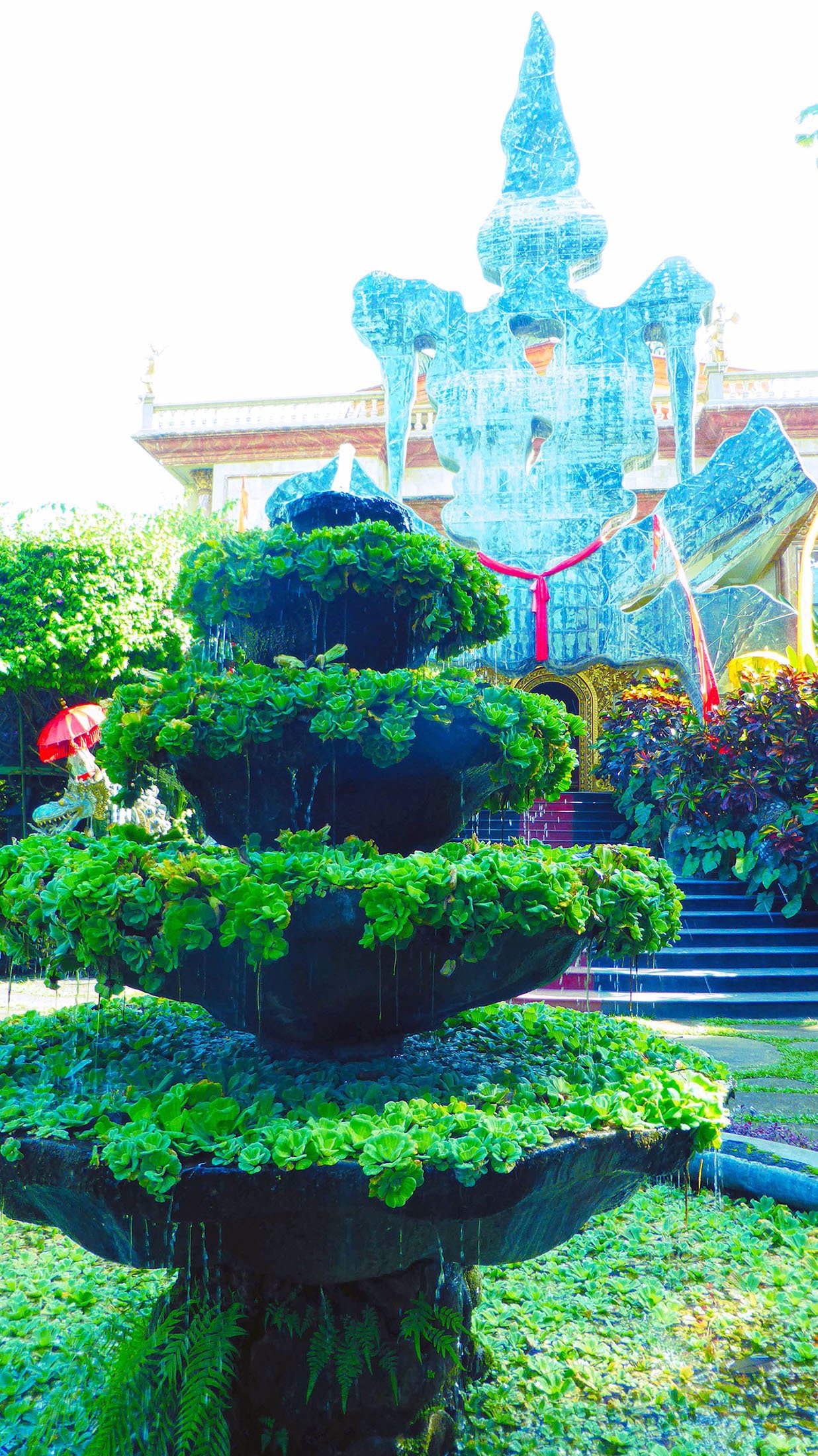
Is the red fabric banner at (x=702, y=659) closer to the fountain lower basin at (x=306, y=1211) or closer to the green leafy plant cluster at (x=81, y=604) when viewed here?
the green leafy plant cluster at (x=81, y=604)

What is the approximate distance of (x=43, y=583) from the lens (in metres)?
13.5

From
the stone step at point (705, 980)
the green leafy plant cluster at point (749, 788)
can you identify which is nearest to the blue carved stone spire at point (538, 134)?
the green leafy plant cluster at point (749, 788)

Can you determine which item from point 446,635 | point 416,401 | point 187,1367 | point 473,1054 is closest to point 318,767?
point 446,635

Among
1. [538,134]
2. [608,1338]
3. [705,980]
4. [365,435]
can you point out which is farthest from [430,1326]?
[365,435]

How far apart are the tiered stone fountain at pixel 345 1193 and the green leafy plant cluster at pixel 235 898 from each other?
0.32 feet

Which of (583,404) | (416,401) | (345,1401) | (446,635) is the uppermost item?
(416,401)

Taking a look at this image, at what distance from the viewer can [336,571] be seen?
2.86 meters

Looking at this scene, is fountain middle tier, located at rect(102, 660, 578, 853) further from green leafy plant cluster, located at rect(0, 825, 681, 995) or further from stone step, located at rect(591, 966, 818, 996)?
stone step, located at rect(591, 966, 818, 996)

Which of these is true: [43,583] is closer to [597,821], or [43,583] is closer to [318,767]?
[597,821]

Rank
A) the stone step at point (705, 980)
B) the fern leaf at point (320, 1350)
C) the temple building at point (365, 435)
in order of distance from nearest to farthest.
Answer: the fern leaf at point (320, 1350) → the stone step at point (705, 980) → the temple building at point (365, 435)

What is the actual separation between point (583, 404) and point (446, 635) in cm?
1242

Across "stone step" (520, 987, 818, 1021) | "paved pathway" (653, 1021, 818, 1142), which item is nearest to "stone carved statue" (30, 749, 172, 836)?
"stone step" (520, 987, 818, 1021)

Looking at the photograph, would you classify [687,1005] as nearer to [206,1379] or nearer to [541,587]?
[206,1379]

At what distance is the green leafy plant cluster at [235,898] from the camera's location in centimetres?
217
